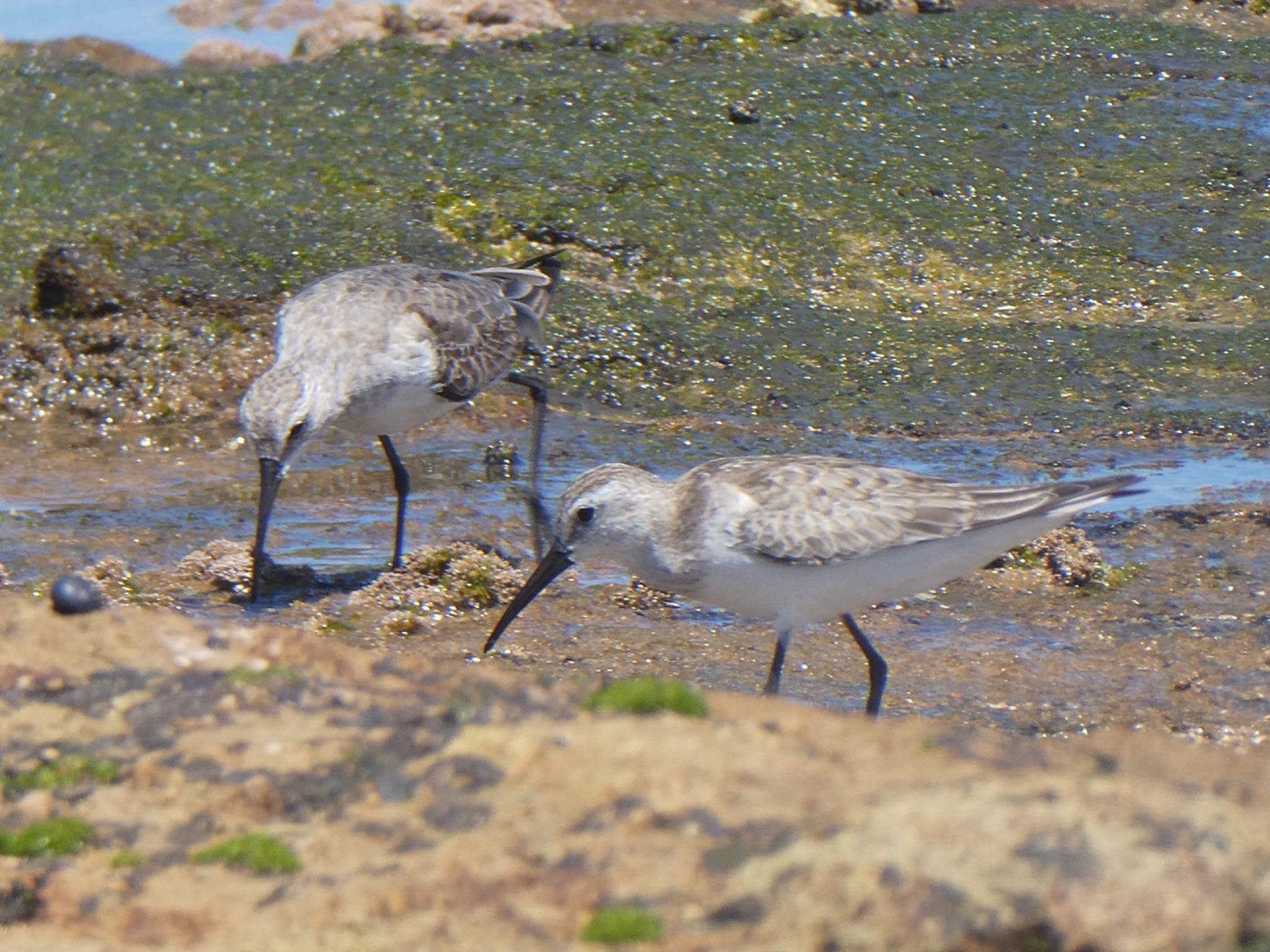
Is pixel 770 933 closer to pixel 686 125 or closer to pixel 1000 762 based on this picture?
pixel 1000 762

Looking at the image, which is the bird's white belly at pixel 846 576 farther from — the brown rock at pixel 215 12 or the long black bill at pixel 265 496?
the brown rock at pixel 215 12

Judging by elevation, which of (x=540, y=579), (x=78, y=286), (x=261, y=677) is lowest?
(x=540, y=579)

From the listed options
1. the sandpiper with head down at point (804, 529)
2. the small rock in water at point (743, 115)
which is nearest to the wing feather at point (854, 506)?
the sandpiper with head down at point (804, 529)

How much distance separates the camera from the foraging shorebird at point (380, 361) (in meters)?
8.63

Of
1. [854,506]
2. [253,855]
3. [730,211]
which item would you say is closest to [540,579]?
[854,506]

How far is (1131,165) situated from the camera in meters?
14.9

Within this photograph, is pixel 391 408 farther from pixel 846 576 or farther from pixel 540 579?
pixel 846 576

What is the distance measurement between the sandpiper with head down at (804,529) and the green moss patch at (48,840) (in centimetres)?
297

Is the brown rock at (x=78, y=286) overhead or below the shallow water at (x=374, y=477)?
overhead

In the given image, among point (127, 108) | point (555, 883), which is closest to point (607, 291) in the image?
point (127, 108)

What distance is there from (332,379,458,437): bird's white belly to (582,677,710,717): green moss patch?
4806 millimetres

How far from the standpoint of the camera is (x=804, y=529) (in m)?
6.73

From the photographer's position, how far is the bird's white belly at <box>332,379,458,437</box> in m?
9.24

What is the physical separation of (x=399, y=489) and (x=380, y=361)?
2.61 ft
